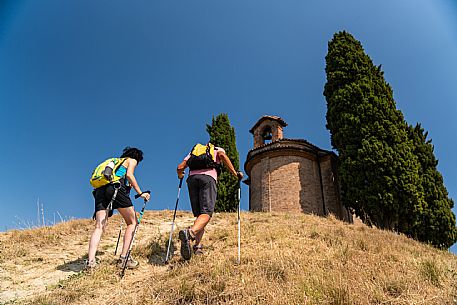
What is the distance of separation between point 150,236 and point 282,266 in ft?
16.3

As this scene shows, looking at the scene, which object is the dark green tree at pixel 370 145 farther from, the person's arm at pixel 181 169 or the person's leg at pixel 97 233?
the person's leg at pixel 97 233

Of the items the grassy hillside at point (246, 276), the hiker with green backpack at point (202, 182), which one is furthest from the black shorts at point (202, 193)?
the grassy hillside at point (246, 276)

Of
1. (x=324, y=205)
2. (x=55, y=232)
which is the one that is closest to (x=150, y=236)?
(x=55, y=232)

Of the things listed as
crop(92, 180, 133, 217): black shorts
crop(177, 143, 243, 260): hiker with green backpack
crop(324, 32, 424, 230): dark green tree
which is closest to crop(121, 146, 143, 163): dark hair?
crop(92, 180, 133, 217): black shorts

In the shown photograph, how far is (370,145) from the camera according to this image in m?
15.2

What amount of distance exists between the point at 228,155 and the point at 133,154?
16431mm

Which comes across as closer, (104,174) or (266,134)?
(104,174)

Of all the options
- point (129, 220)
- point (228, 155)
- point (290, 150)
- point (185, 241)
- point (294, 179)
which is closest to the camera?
point (185, 241)

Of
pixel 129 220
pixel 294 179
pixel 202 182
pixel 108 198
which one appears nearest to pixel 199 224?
pixel 202 182

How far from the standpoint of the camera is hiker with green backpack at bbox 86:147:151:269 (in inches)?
209

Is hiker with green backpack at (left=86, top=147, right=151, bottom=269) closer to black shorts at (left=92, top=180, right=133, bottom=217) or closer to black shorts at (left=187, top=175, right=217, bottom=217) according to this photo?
black shorts at (left=92, top=180, right=133, bottom=217)

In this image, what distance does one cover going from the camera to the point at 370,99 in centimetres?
1673

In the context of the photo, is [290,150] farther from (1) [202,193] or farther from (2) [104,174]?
(2) [104,174]

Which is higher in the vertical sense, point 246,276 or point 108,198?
point 108,198
